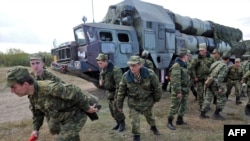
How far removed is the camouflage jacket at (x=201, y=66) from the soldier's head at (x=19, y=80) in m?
5.40

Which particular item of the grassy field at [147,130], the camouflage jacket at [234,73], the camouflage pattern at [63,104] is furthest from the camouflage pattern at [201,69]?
the camouflage pattern at [63,104]

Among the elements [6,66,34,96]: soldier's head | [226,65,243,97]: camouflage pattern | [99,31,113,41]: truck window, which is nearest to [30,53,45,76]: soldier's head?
[6,66,34,96]: soldier's head

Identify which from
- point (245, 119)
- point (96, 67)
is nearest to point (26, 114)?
point (96, 67)

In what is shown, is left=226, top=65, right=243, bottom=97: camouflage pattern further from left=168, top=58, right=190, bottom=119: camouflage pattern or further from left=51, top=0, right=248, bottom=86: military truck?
left=168, top=58, right=190, bottom=119: camouflage pattern

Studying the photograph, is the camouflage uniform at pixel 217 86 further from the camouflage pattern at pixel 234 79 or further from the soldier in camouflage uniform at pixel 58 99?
the soldier in camouflage uniform at pixel 58 99

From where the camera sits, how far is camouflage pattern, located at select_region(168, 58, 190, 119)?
19.1 ft

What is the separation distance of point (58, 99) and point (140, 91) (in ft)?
6.85

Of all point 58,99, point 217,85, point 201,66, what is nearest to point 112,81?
point 217,85

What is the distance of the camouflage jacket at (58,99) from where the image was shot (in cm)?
286

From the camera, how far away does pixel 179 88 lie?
579cm

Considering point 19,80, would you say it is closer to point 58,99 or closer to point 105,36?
point 58,99

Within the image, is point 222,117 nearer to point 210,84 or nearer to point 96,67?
point 210,84

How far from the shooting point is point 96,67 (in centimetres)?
913

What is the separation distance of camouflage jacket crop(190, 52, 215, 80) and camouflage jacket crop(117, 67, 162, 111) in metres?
2.83
